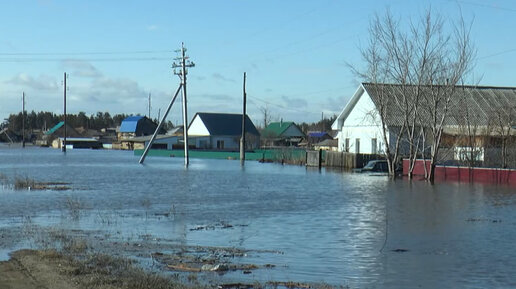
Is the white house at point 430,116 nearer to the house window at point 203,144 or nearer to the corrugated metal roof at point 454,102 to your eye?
the corrugated metal roof at point 454,102

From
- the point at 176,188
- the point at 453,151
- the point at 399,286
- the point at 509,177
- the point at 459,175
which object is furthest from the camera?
the point at 453,151

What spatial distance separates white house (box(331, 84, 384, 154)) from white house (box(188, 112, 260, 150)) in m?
47.8

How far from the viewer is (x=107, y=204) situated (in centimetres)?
2767

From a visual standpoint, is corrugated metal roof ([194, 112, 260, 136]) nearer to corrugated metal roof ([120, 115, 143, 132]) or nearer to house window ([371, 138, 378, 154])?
corrugated metal roof ([120, 115, 143, 132])

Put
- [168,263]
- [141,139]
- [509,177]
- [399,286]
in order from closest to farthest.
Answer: [399,286]
[168,263]
[509,177]
[141,139]

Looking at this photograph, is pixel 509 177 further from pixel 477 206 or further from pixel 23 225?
pixel 23 225

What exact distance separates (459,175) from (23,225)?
103 ft

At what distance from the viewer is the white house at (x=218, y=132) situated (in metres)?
121

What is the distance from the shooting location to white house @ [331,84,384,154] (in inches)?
2582

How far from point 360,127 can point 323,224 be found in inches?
1872

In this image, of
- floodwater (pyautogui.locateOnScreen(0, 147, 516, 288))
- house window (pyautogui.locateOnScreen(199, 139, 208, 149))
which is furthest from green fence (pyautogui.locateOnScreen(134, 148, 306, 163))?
floodwater (pyautogui.locateOnScreen(0, 147, 516, 288))

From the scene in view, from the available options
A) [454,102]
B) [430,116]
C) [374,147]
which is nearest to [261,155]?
[374,147]

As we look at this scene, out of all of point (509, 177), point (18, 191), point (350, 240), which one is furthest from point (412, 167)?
point (350, 240)

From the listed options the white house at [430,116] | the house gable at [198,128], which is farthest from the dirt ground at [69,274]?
the house gable at [198,128]
